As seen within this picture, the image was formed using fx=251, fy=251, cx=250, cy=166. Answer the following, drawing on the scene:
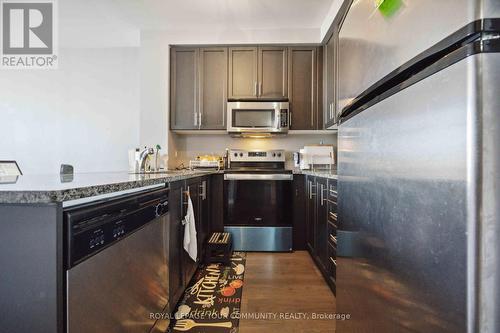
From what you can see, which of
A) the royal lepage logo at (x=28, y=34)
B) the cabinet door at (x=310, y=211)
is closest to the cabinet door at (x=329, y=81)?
the cabinet door at (x=310, y=211)

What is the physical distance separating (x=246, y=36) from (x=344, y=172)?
256cm

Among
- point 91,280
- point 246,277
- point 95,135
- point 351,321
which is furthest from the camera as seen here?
point 95,135

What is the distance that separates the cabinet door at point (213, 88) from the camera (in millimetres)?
2982

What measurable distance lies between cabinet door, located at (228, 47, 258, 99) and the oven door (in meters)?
1.00

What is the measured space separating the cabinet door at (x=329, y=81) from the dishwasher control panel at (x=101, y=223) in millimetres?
2178

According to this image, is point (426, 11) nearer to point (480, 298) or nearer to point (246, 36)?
point (480, 298)

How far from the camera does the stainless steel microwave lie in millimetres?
2920

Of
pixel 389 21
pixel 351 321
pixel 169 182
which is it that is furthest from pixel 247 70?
pixel 351 321

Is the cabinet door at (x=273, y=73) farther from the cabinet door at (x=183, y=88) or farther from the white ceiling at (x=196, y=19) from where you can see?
the cabinet door at (x=183, y=88)

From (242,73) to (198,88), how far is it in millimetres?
556

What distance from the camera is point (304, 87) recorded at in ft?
9.80

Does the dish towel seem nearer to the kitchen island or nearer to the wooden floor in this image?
the wooden floor

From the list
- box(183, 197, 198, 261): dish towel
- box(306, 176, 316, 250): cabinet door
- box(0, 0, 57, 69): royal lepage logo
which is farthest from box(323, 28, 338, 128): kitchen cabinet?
box(0, 0, 57, 69): royal lepage logo

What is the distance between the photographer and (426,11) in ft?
1.51
